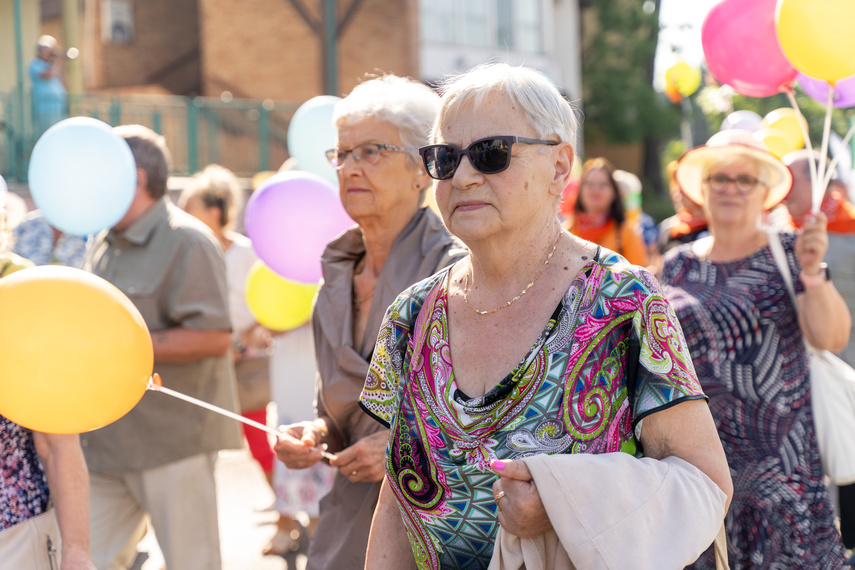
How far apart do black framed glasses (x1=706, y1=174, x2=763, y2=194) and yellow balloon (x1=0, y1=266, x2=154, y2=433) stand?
95.2 inches

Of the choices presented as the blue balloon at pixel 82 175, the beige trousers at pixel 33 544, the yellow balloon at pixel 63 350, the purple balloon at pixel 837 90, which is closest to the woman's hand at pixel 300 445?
the yellow balloon at pixel 63 350

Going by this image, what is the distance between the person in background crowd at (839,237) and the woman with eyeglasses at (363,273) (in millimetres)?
2715

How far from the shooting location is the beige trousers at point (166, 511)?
3.83m

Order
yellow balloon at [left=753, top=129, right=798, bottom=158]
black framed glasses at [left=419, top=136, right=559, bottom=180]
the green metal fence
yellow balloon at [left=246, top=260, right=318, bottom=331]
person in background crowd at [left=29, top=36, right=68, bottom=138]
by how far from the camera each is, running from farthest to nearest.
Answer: the green metal fence < person in background crowd at [left=29, top=36, right=68, bottom=138] < yellow balloon at [left=753, top=129, right=798, bottom=158] < yellow balloon at [left=246, top=260, right=318, bottom=331] < black framed glasses at [left=419, top=136, right=559, bottom=180]

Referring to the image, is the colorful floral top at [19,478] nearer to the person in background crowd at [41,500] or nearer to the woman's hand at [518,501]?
the person in background crowd at [41,500]

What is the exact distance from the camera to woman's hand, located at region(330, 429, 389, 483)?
107 inches

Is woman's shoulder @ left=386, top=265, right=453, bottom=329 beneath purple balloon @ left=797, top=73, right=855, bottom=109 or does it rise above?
beneath

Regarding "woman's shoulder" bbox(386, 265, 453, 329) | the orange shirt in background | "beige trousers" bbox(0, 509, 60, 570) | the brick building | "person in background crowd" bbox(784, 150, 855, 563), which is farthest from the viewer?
the brick building

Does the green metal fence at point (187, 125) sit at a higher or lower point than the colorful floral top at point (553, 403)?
lower

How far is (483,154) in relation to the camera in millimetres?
1978

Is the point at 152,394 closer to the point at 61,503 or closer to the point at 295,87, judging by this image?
the point at 61,503

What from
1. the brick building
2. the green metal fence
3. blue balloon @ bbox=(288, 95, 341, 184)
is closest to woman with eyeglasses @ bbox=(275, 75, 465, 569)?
blue balloon @ bbox=(288, 95, 341, 184)

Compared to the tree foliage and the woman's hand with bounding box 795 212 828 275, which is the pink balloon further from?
the tree foliage

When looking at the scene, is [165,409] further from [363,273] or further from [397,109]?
[397,109]
